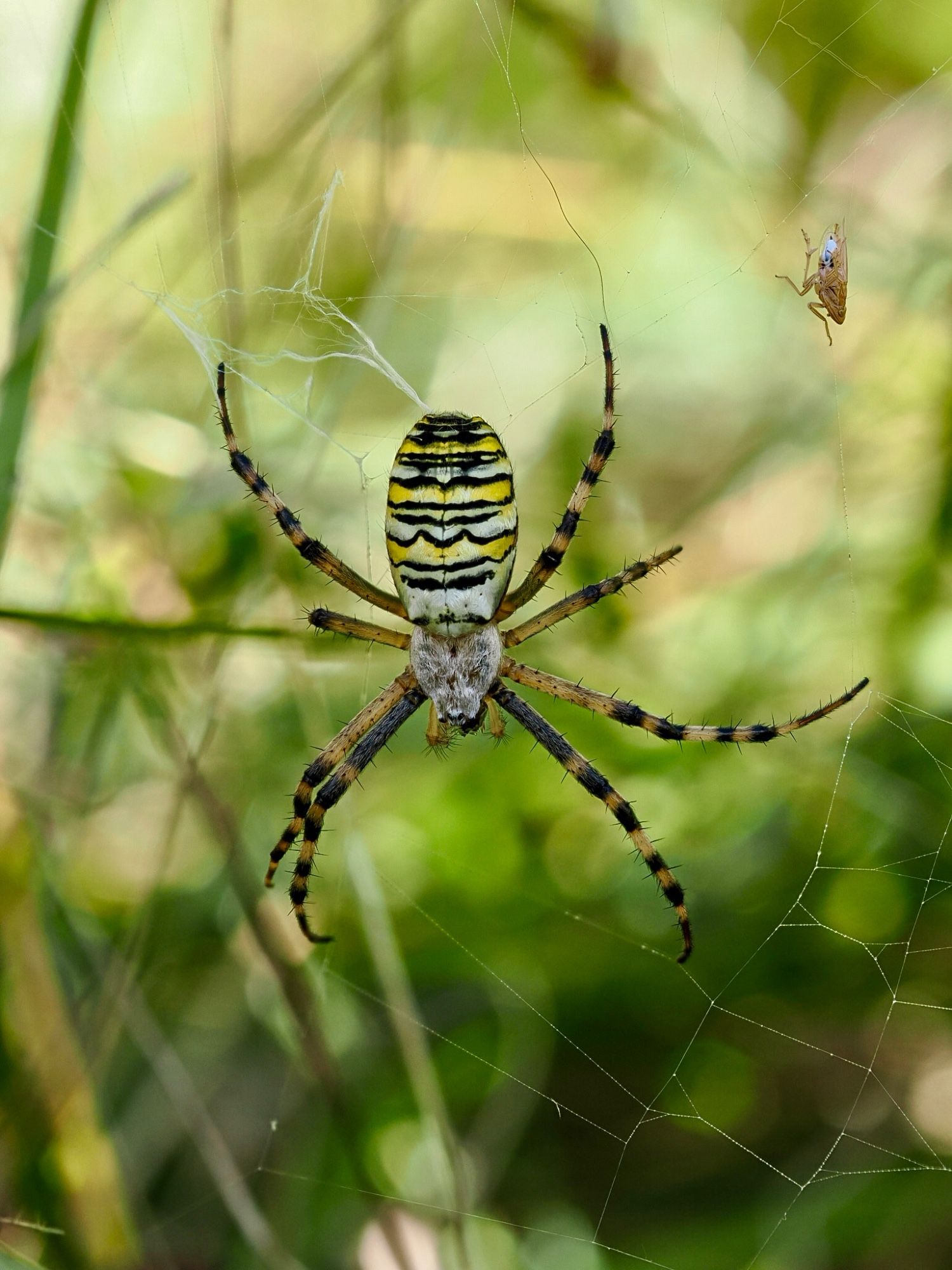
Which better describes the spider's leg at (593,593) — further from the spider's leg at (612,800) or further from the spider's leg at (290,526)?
the spider's leg at (290,526)

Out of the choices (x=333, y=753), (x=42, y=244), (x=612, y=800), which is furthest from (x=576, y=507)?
(x=42, y=244)

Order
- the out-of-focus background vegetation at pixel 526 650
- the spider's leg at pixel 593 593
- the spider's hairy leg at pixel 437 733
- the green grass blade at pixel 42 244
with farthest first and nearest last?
the spider's hairy leg at pixel 437 733 → the out-of-focus background vegetation at pixel 526 650 → the spider's leg at pixel 593 593 → the green grass blade at pixel 42 244

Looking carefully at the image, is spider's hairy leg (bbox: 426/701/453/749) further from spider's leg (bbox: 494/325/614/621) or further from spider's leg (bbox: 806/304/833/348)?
spider's leg (bbox: 806/304/833/348)

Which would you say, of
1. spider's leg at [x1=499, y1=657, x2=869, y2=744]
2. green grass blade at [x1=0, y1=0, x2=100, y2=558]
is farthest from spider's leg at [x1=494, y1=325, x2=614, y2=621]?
green grass blade at [x1=0, y1=0, x2=100, y2=558]

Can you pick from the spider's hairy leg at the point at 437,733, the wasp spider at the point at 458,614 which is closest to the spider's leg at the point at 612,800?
the wasp spider at the point at 458,614

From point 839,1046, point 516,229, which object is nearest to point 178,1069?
point 839,1046
